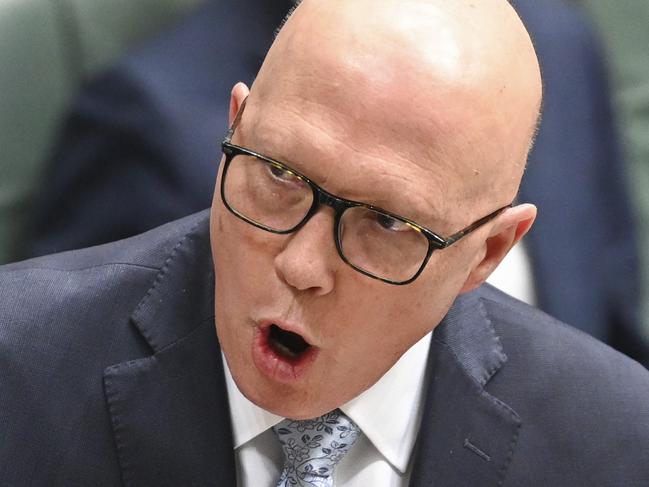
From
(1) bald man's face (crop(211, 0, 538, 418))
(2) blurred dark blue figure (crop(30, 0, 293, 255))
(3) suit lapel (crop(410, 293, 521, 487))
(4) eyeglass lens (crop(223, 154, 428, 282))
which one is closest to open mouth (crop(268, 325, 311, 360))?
(1) bald man's face (crop(211, 0, 538, 418))

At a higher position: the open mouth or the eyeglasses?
the eyeglasses

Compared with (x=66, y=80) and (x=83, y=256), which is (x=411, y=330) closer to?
(x=83, y=256)

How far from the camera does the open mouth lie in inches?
39.6

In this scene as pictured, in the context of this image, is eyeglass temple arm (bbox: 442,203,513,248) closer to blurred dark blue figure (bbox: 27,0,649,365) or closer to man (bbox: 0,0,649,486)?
man (bbox: 0,0,649,486)

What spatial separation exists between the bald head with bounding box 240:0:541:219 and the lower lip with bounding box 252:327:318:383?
192mm

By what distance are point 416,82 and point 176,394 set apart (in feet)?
1.42

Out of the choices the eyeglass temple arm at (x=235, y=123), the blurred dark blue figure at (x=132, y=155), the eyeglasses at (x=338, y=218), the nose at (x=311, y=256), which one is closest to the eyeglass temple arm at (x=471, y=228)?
the eyeglasses at (x=338, y=218)

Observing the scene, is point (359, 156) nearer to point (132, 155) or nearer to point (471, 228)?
point (471, 228)

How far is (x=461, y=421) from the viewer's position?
120 cm

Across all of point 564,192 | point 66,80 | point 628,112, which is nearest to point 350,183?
point 66,80

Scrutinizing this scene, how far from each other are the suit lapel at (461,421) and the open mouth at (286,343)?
0.23m

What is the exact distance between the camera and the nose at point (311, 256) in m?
0.93

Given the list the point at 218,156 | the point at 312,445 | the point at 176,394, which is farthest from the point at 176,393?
the point at 218,156

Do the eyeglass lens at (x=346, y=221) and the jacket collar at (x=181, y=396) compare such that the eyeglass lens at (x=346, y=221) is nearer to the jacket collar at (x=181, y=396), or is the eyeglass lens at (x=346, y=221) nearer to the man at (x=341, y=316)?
the man at (x=341, y=316)
